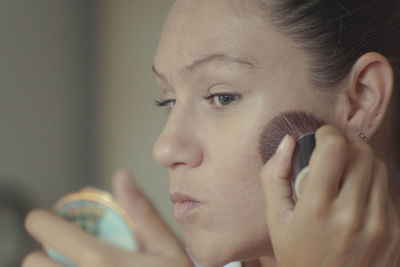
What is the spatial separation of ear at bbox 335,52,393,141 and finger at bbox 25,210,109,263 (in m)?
0.30

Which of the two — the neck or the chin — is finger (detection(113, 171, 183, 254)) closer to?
the chin

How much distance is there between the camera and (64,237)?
1.53ft

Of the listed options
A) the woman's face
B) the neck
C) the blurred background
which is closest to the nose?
the woman's face

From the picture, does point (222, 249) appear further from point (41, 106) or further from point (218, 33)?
point (41, 106)

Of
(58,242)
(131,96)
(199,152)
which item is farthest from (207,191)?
(131,96)

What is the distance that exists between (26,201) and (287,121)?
3.70 ft

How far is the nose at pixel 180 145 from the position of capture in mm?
561

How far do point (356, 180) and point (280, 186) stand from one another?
7 centimetres

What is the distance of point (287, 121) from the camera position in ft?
1.76

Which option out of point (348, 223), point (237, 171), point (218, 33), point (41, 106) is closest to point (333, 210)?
point (348, 223)

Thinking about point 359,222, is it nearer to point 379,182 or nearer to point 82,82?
point 379,182

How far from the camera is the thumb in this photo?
0.47m

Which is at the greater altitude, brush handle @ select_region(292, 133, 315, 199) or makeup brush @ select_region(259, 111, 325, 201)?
makeup brush @ select_region(259, 111, 325, 201)

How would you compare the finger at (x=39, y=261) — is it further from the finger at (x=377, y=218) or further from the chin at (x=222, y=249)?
the finger at (x=377, y=218)
